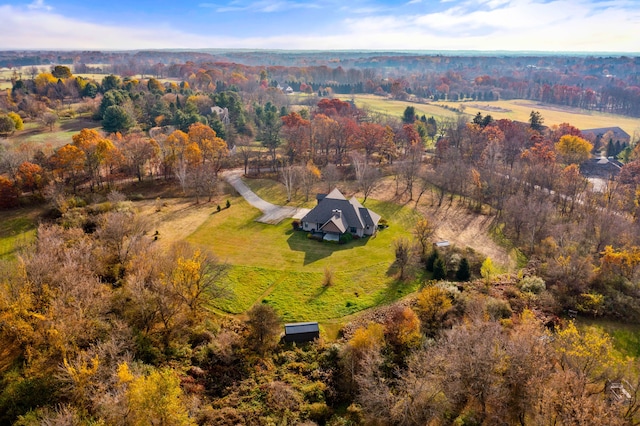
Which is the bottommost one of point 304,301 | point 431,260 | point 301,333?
point 304,301

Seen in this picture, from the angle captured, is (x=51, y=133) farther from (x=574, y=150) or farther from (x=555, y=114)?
(x=555, y=114)

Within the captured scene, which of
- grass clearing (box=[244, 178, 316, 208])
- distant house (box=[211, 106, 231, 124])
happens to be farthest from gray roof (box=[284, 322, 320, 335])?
distant house (box=[211, 106, 231, 124])

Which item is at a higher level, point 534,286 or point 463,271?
point 463,271

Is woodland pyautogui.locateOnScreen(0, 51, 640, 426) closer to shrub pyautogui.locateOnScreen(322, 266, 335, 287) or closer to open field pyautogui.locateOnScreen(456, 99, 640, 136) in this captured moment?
shrub pyautogui.locateOnScreen(322, 266, 335, 287)

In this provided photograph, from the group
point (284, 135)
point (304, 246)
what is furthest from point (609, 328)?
point (284, 135)

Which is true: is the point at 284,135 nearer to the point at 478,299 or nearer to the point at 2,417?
the point at 478,299

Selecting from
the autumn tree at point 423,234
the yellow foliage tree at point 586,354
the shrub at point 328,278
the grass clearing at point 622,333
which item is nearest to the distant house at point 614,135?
the autumn tree at point 423,234

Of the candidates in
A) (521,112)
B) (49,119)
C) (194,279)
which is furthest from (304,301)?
(521,112)
